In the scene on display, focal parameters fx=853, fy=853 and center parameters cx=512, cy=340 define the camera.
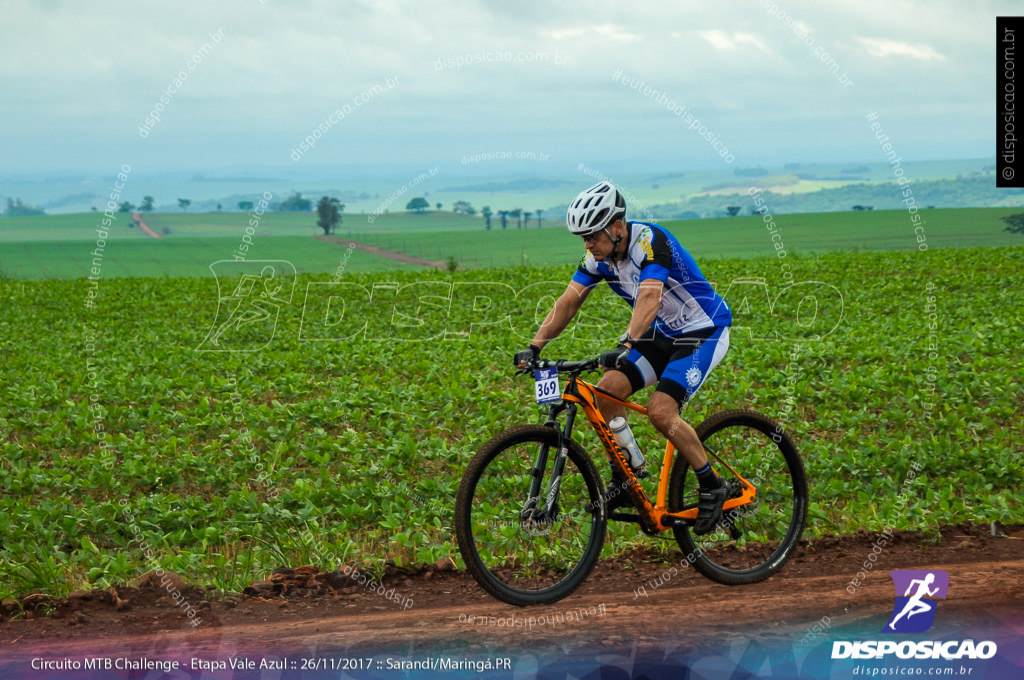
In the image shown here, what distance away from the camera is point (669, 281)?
6.55m

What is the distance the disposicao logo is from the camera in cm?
559

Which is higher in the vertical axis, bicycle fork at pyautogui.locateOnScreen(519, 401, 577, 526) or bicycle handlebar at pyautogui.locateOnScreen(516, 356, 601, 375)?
bicycle handlebar at pyautogui.locateOnScreen(516, 356, 601, 375)

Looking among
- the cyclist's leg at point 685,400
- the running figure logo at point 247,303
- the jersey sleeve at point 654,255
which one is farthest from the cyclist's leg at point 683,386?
the running figure logo at point 247,303

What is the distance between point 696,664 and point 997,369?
37.7 feet

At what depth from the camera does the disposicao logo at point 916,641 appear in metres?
5.59

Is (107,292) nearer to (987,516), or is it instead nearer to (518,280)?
(518,280)

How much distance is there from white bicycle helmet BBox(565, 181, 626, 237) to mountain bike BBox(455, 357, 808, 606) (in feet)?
3.21

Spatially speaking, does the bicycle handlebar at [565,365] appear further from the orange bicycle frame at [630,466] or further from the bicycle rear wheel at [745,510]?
the bicycle rear wheel at [745,510]

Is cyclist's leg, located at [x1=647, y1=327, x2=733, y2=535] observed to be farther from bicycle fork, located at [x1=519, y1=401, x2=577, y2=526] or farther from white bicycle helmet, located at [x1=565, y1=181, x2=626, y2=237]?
white bicycle helmet, located at [x1=565, y1=181, x2=626, y2=237]

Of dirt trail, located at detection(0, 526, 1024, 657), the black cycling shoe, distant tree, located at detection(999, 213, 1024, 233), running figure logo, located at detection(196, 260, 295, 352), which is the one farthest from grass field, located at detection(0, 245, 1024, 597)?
distant tree, located at detection(999, 213, 1024, 233)

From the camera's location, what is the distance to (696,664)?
5.32 m

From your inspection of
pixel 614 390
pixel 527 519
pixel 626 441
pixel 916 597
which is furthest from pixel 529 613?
pixel 916 597

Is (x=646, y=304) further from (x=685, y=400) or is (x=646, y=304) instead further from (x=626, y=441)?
(x=626, y=441)

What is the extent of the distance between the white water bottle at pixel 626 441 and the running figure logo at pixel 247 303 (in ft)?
47.0
